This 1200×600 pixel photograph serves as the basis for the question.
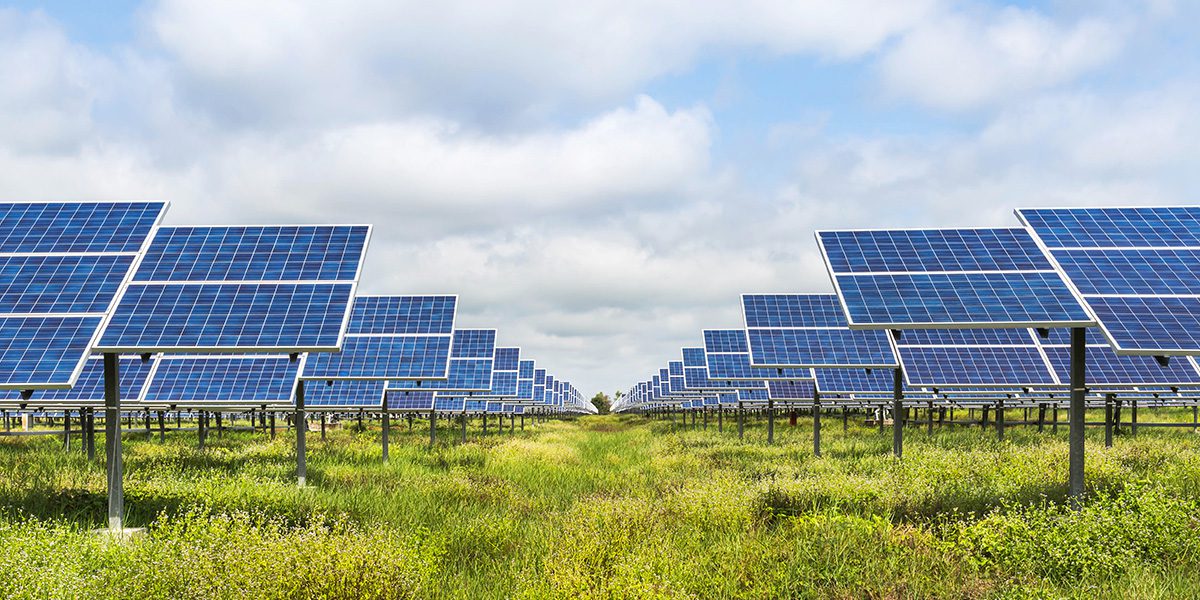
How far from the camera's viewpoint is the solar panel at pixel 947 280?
1414 cm

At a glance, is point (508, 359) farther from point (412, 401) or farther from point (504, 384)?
point (412, 401)

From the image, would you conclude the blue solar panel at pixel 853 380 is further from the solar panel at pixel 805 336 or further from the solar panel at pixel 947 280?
the solar panel at pixel 947 280

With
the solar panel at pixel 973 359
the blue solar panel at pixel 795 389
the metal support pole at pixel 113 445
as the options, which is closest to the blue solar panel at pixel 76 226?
the metal support pole at pixel 113 445

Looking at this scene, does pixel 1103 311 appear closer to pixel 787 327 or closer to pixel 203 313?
pixel 203 313

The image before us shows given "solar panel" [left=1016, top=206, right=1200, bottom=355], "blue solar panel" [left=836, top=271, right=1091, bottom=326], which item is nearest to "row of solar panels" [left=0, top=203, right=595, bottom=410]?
"blue solar panel" [left=836, top=271, right=1091, bottom=326]

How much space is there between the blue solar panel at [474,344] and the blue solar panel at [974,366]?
23701 millimetres

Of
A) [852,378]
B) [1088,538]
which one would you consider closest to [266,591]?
[1088,538]

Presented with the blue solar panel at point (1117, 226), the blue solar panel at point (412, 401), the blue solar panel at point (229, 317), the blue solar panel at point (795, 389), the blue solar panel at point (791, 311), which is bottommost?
the blue solar panel at point (412, 401)

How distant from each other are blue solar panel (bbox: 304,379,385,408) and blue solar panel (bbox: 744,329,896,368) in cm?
1269

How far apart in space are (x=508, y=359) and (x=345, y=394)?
31.1 m

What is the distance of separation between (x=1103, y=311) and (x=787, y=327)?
18.3 metres

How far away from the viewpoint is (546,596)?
32.5 feet

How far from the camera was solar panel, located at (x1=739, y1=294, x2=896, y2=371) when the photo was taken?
26.9 metres

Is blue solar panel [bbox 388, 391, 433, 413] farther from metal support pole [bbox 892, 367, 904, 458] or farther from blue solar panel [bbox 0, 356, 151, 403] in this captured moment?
metal support pole [bbox 892, 367, 904, 458]
